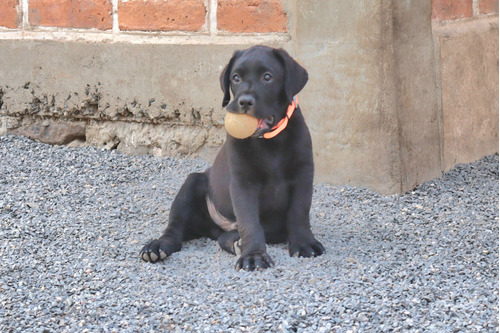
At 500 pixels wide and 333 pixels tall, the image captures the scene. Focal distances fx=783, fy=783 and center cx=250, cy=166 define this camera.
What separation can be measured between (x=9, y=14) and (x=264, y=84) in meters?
2.70

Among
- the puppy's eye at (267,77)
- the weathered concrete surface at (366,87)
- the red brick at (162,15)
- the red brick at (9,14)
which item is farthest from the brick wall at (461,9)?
the red brick at (9,14)

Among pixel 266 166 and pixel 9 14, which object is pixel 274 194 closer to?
pixel 266 166

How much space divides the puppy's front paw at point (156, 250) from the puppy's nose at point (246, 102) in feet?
2.32

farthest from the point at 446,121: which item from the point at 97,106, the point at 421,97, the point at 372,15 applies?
the point at 97,106

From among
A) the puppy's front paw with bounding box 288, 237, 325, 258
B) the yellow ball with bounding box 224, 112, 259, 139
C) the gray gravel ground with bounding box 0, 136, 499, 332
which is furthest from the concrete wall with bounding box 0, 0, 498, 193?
the yellow ball with bounding box 224, 112, 259, 139

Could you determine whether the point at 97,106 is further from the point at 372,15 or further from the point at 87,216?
the point at 372,15

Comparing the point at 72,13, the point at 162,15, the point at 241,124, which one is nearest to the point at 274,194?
the point at 241,124

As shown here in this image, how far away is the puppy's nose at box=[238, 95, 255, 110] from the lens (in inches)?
128

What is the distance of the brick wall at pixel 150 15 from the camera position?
4.57 m

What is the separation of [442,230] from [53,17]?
2935 millimetres

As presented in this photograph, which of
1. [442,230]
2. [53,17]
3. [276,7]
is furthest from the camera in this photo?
[53,17]

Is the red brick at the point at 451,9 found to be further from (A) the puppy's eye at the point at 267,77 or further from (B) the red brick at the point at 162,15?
(A) the puppy's eye at the point at 267,77

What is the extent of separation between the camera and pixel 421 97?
14.9 ft

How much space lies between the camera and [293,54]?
450 centimetres
